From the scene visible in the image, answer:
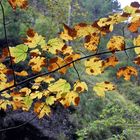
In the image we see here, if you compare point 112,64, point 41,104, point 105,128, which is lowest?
point 105,128

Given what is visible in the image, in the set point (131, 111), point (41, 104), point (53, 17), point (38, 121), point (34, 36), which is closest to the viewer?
point (34, 36)

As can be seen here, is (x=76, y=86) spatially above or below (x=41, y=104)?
above

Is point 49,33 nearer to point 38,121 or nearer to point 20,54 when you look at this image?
point 38,121

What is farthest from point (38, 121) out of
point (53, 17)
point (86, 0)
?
point (86, 0)

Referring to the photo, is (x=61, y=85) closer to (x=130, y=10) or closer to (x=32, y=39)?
(x=32, y=39)

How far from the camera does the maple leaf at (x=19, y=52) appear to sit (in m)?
1.47

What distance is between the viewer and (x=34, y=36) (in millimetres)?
1556

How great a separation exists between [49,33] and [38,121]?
Answer: 283 centimetres

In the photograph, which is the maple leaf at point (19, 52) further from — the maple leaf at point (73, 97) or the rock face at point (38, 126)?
the rock face at point (38, 126)

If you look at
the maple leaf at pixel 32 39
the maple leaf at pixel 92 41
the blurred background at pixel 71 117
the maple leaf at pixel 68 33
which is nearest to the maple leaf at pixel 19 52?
the maple leaf at pixel 32 39

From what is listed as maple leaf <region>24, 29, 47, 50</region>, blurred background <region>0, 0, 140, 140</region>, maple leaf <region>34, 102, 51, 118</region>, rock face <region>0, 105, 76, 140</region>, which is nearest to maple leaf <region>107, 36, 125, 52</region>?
maple leaf <region>24, 29, 47, 50</region>

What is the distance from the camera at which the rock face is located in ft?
21.5

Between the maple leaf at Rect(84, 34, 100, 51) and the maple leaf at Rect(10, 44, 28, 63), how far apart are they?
30 cm

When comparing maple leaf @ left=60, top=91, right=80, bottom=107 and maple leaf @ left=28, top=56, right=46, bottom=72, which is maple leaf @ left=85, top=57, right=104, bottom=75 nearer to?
maple leaf @ left=60, top=91, right=80, bottom=107
